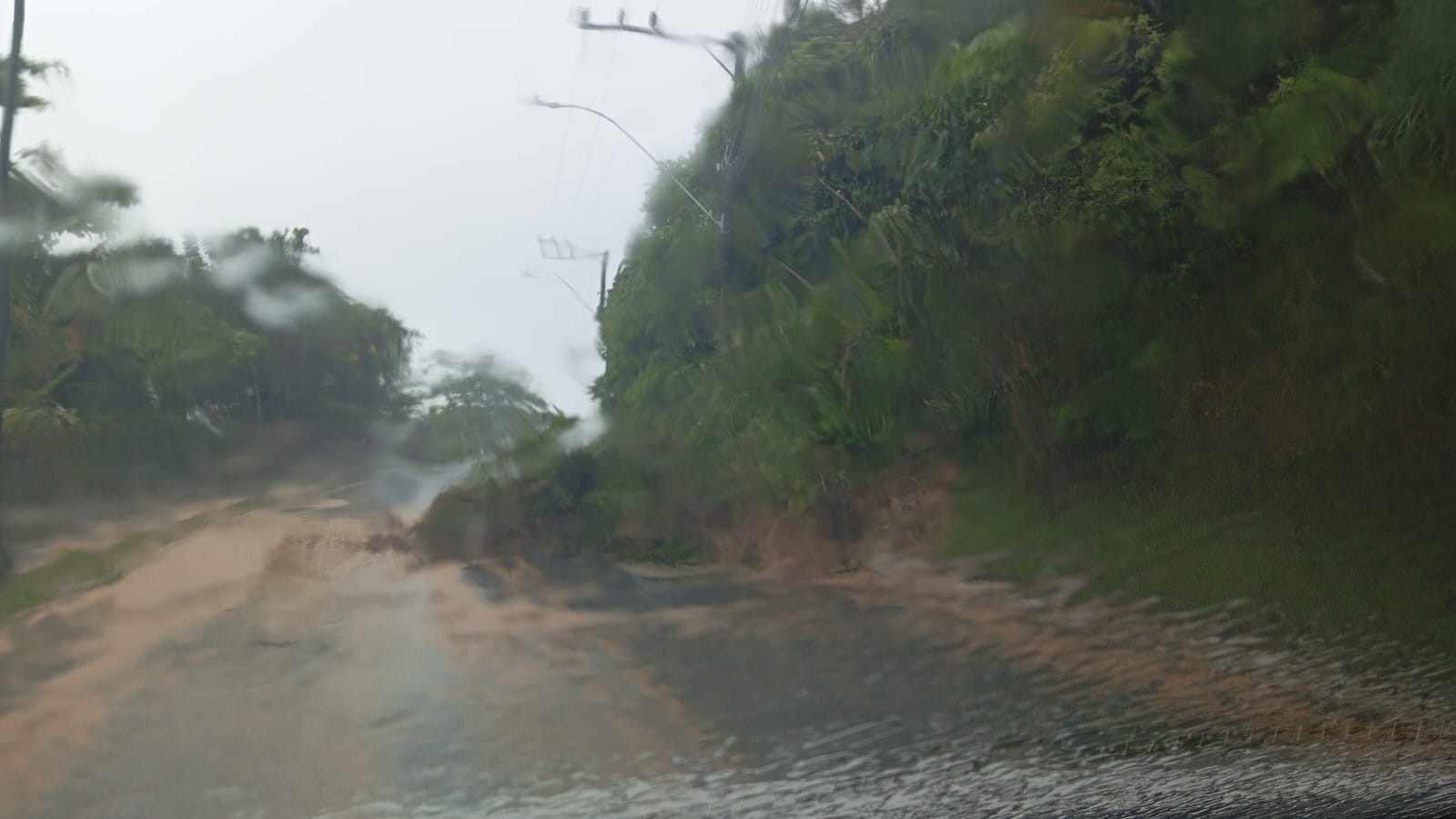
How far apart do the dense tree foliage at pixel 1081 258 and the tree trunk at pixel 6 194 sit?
2.76 m

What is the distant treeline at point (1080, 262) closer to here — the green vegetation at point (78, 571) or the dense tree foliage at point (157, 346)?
the dense tree foliage at point (157, 346)

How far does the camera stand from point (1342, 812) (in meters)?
4.17

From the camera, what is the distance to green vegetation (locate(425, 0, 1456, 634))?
6250mm

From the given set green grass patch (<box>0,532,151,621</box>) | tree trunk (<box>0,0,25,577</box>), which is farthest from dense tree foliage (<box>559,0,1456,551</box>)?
tree trunk (<box>0,0,25,577</box>)

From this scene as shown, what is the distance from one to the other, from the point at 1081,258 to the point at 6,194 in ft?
15.8

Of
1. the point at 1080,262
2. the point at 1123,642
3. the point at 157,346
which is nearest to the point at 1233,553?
the point at 1123,642

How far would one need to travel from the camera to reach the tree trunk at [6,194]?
4.24 metres

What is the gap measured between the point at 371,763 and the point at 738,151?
10.5 feet

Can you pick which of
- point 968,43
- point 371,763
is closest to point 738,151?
point 968,43

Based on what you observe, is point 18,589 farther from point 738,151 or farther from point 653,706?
point 738,151

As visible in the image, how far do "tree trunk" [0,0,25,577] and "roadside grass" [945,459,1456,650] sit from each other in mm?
4161

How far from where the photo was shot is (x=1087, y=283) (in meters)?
6.68

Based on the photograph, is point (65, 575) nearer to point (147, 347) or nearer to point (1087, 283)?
point (147, 347)

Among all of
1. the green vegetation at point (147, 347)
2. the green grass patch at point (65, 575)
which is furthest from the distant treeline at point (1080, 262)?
the green grass patch at point (65, 575)
